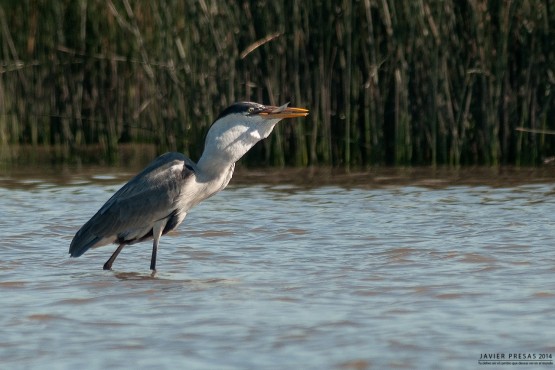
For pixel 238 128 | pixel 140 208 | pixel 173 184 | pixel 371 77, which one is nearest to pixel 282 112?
pixel 238 128

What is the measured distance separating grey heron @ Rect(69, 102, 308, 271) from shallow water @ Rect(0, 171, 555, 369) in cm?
22

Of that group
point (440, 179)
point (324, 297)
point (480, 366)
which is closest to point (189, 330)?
point (324, 297)

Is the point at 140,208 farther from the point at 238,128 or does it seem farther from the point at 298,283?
the point at 298,283

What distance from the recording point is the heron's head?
5875 mm

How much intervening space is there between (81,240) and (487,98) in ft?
14.8

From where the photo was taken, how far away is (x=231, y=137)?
19.4ft

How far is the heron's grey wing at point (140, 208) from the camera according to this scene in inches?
231

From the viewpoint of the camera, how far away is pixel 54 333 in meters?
4.37

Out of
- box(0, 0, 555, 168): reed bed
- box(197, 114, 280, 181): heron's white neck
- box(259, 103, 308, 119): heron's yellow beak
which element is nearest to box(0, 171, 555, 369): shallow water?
box(197, 114, 280, 181): heron's white neck

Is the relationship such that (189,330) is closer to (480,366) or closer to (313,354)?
(313,354)

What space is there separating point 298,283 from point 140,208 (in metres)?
1.02

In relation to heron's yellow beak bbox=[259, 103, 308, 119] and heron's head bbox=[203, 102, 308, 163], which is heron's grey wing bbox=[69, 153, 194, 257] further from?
heron's yellow beak bbox=[259, 103, 308, 119]

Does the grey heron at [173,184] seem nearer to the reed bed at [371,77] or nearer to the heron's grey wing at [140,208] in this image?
the heron's grey wing at [140,208]

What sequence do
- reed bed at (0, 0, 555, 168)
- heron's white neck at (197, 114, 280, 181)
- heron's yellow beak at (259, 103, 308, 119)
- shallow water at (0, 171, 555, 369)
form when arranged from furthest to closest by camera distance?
1. reed bed at (0, 0, 555, 168)
2. heron's white neck at (197, 114, 280, 181)
3. heron's yellow beak at (259, 103, 308, 119)
4. shallow water at (0, 171, 555, 369)
